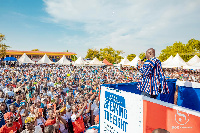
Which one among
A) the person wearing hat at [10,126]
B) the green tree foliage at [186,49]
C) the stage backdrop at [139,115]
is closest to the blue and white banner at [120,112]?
the stage backdrop at [139,115]

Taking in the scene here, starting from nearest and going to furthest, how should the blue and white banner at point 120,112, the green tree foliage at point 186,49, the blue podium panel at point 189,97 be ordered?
the blue and white banner at point 120,112
the blue podium panel at point 189,97
the green tree foliage at point 186,49

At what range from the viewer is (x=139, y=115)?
176cm

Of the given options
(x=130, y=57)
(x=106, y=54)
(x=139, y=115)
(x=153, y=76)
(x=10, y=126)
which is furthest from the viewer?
(x=130, y=57)

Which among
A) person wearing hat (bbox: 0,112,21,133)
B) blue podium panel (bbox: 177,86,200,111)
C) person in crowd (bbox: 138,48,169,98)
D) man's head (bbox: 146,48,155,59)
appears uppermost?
man's head (bbox: 146,48,155,59)

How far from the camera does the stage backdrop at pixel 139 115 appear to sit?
1.35m

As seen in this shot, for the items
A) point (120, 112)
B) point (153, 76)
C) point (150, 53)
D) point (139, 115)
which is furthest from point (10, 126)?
point (150, 53)

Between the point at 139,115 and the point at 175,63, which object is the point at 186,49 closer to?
the point at 175,63

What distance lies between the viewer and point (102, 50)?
6297cm

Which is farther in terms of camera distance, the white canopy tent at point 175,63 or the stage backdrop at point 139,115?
the white canopy tent at point 175,63

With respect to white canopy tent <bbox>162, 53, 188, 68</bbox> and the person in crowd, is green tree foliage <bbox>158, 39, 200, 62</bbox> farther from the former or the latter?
the person in crowd

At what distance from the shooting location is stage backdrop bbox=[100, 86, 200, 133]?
4.42 ft

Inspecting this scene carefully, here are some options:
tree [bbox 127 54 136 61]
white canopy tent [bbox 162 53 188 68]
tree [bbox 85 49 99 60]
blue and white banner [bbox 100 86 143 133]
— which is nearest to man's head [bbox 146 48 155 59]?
blue and white banner [bbox 100 86 143 133]

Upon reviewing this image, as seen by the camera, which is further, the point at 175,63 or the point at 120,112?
the point at 175,63

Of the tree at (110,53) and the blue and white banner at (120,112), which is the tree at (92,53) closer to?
the tree at (110,53)
